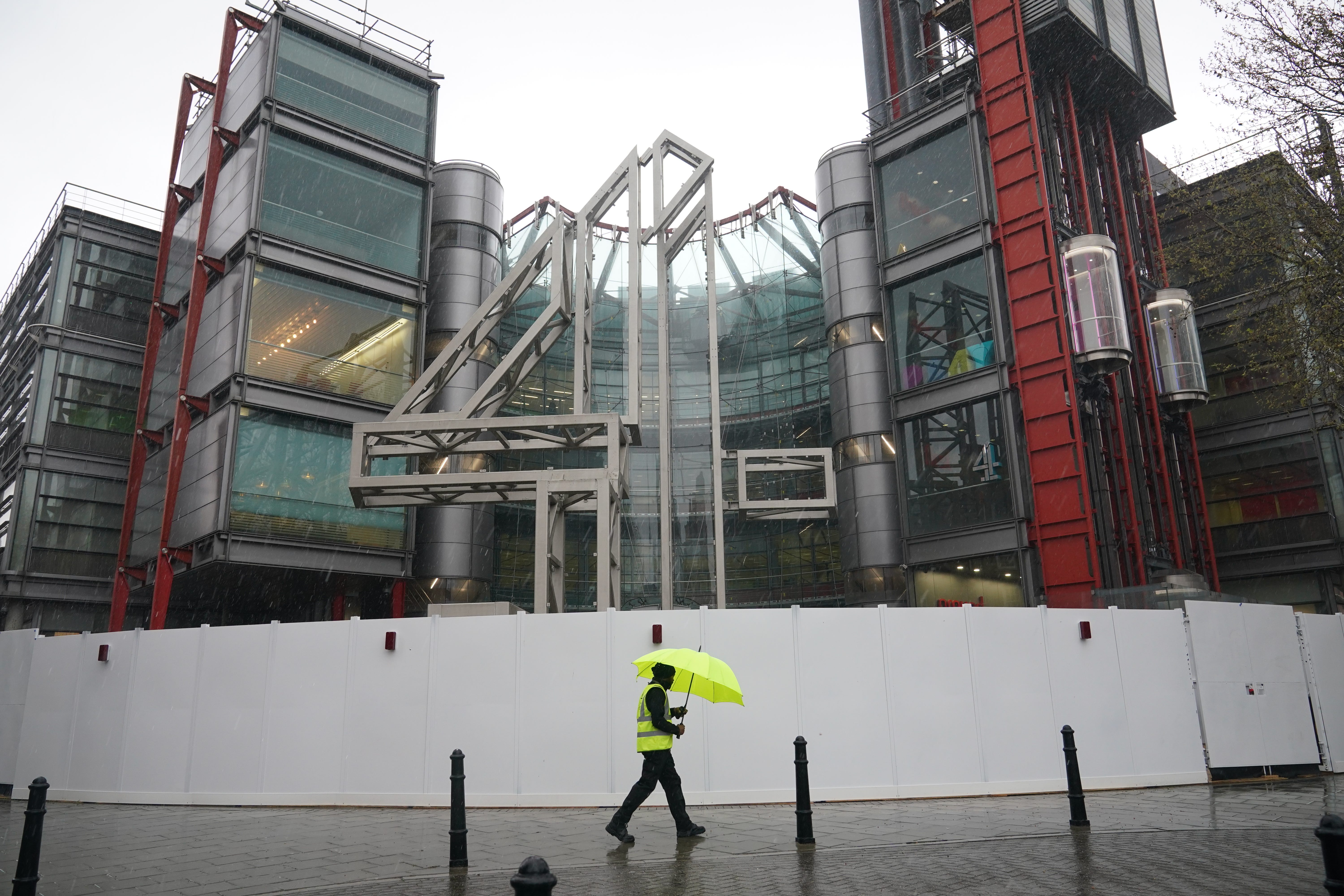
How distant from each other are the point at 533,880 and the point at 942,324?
28909mm

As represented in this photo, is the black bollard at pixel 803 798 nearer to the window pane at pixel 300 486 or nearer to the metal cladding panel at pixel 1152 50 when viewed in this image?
the window pane at pixel 300 486

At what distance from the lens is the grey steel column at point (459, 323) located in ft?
97.0

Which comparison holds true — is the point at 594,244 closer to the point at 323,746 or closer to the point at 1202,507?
the point at 1202,507

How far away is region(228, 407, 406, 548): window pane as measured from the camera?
84.4 ft

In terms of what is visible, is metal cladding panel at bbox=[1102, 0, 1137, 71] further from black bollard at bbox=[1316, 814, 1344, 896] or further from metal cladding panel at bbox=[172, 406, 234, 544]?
black bollard at bbox=[1316, 814, 1344, 896]

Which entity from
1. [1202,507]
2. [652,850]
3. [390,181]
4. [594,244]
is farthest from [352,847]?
[594,244]

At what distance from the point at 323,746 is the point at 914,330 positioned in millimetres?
23069

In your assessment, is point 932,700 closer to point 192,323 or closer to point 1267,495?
point 192,323

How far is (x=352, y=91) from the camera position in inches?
1191

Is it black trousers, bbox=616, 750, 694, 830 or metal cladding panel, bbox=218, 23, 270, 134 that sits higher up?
metal cladding panel, bbox=218, 23, 270, 134

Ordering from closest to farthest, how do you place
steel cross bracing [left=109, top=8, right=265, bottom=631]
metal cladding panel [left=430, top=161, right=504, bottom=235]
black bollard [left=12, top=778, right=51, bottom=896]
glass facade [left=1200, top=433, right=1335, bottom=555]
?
black bollard [left=12, top=778, right=51, bottom=896] → steel cross bracing [left=109, top=8, right=265, bottom=631] → glass facade [left=1200, top=433, right=1335, bottom=555] → metal cladding panel [left=430, top=161, right=504, bottom=235]

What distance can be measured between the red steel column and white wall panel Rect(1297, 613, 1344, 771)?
29.3 meters

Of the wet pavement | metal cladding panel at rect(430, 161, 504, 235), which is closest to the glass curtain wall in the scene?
metal cladding panel at rect(430, 161, 504, 235)

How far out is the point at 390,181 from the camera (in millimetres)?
30484
